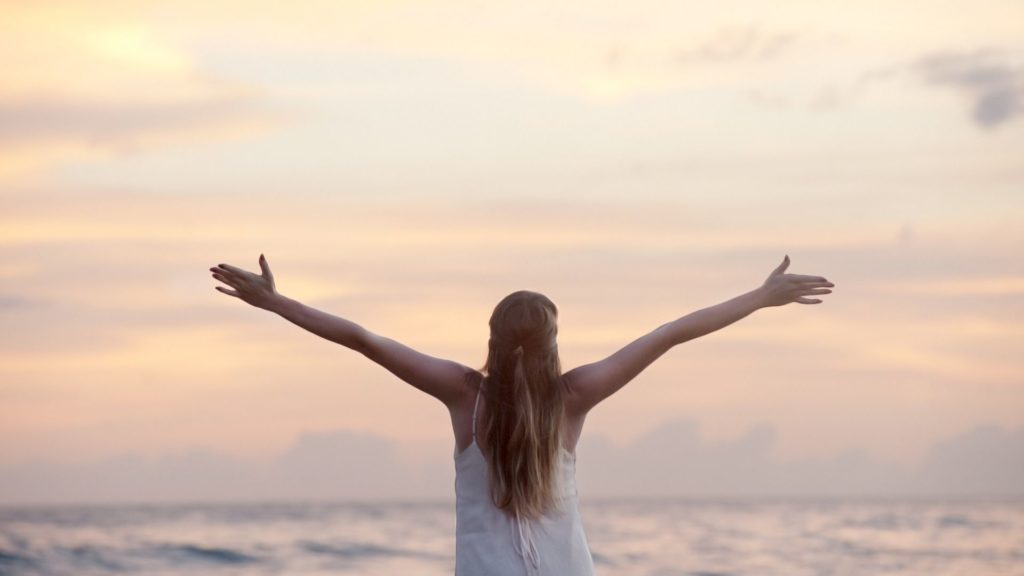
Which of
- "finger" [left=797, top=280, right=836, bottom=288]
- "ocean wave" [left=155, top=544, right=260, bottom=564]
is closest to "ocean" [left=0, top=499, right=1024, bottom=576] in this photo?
"ocean wave" [left=155, top=544, right=260, bottom=564]

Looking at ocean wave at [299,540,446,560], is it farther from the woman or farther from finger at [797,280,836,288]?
the woman

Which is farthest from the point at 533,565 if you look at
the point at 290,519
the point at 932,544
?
the point at 290,519

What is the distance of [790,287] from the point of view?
4.41 metres

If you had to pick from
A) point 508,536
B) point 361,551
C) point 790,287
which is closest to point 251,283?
point 508,536

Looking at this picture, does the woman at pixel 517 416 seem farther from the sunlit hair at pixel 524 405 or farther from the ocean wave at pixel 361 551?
the ocean wave at pixel 361 551

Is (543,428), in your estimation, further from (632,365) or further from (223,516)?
(223,516)

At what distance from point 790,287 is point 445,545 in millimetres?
26962

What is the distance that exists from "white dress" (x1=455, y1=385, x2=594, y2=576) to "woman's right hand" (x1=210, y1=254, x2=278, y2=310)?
2.43 ft

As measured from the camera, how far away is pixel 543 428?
4023 millimetres

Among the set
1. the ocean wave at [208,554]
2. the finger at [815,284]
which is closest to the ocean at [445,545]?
the ocean wave at [208,554]

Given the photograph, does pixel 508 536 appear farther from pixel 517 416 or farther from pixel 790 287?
pixel 790 287

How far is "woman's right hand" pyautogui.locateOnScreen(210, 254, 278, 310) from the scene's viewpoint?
420 cm

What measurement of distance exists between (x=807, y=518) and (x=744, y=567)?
19.1m

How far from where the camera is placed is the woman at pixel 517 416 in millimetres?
3971
